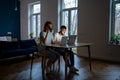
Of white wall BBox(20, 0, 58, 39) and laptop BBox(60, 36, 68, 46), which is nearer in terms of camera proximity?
laptop BBox(60, 36, 68, 46)

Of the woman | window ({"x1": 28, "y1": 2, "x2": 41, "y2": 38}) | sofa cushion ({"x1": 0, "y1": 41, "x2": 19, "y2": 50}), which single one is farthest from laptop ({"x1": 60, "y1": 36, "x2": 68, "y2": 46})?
window ({"x1": 28, "y1": 2, "x2": 41, "y2": 38})

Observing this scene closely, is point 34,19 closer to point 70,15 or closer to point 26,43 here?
point 70,15

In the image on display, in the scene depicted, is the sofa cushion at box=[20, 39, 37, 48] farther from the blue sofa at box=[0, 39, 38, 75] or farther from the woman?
the woman

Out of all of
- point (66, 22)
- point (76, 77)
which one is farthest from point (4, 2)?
point (76, 77)

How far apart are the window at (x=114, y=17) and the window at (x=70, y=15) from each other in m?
1.60

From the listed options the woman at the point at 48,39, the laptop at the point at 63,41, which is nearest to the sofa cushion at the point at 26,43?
the woman at the point at 48,39

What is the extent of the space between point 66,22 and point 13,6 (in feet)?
11.8

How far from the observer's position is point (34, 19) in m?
8.11

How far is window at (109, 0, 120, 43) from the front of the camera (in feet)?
16.8

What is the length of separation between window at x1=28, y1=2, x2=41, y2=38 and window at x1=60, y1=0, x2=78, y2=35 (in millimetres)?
1665

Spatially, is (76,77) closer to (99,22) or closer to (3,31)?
(99,22)

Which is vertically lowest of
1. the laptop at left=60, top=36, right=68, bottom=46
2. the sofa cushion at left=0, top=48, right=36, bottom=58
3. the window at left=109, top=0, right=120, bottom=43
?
the sofa cushion at left=0, top=48, right=36, bottom=58

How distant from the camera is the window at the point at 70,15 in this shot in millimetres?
6367

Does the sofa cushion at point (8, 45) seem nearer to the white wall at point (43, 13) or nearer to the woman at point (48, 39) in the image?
the woman at point (48, 39)
